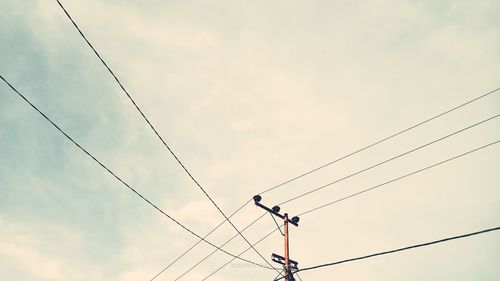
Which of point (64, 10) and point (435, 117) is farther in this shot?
point (435, 117)

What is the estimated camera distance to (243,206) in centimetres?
1377

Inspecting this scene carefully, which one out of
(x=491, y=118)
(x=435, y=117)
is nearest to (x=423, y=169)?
(x=435, y=117)

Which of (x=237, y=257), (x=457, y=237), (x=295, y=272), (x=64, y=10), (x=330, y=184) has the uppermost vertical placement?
(x=64, y=10)

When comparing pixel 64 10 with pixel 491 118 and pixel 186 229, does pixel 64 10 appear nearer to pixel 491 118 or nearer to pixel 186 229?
pixel 186 229

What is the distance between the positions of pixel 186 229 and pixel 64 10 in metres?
7.81

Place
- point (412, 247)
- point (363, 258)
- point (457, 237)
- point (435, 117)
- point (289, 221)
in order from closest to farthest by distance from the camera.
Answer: point (457, 237) → point (412, 247) → point (363, 258) → point (435, 117) → point (289, 221)

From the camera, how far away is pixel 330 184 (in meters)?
12.4

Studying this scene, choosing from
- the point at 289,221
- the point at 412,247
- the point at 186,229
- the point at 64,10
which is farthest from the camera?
the point at 289,221

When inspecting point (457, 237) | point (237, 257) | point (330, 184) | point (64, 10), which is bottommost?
point (457, 237)

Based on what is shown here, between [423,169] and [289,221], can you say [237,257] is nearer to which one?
[289,221]

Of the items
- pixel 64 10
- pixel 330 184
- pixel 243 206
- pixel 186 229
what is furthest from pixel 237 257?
pixel 64 10

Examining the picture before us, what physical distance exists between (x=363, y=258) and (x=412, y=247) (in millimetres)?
1412

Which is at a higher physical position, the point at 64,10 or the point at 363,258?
the point at 64,10

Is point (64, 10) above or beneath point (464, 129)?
above
